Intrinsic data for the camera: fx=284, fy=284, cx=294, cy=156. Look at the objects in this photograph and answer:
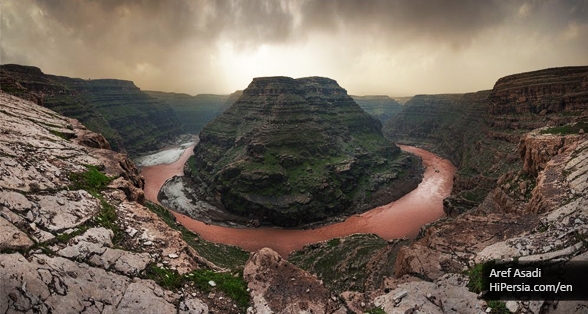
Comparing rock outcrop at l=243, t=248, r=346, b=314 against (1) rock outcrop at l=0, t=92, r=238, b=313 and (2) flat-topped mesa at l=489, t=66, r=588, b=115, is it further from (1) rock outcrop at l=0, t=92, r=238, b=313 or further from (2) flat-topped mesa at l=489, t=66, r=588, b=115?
(2) flat-topped mesa at l=489, t=66, r=588, b=115

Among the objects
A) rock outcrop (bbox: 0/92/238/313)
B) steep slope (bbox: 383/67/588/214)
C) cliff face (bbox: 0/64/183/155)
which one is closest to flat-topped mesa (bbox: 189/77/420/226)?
steep slope (bbox: 383/67/588/214)

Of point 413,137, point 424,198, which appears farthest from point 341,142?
point 413,137

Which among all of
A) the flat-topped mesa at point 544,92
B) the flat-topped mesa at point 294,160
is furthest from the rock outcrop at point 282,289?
the flat-topped mesa at point 544,92

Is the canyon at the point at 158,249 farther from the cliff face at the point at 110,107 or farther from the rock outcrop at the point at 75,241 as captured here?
the cliff face at the point at 110,107

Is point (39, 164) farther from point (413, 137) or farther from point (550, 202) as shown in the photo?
point (413, 137)

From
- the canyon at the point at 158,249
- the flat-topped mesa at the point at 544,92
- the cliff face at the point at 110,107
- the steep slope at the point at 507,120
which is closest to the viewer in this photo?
the canyon at the point at 158,249

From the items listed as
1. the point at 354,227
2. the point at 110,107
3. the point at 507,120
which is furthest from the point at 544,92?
the point at 110,107
